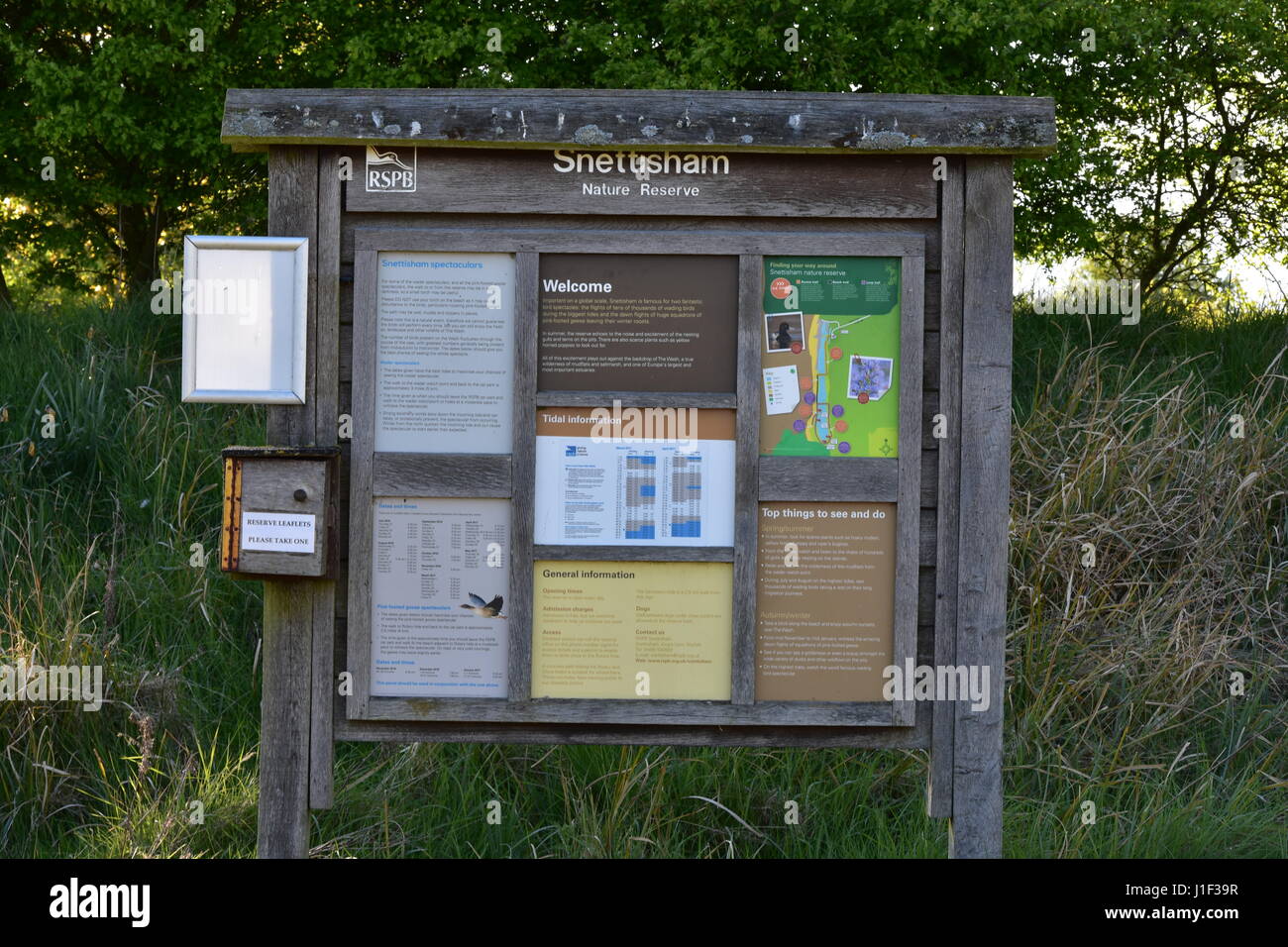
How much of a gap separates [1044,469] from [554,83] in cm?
570

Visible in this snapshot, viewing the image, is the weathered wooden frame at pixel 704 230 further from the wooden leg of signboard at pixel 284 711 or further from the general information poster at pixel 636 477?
the general information poster at pixel 636 477

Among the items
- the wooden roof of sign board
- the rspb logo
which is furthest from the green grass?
the wooden roof of sign board

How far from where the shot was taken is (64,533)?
6.17 meters

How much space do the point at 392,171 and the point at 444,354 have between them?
0.60m

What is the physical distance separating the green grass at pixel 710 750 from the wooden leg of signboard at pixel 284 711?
65cm

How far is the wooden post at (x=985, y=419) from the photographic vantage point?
3.64 m

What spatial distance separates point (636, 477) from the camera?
3.63 meters

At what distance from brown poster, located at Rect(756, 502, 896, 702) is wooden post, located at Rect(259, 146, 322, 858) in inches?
55.2

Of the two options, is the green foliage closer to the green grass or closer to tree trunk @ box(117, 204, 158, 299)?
tree trunk @ box(117, 204, 158, 299)

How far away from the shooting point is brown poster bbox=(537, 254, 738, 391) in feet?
11.9

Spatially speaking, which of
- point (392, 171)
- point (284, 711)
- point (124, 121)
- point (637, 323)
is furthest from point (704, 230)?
point (124, 121)

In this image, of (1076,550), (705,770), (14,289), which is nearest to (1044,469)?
(1076,550)

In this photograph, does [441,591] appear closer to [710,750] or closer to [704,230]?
[704,230]

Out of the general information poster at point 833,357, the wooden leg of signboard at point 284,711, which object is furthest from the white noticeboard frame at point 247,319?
the general information poster at point 833,357
